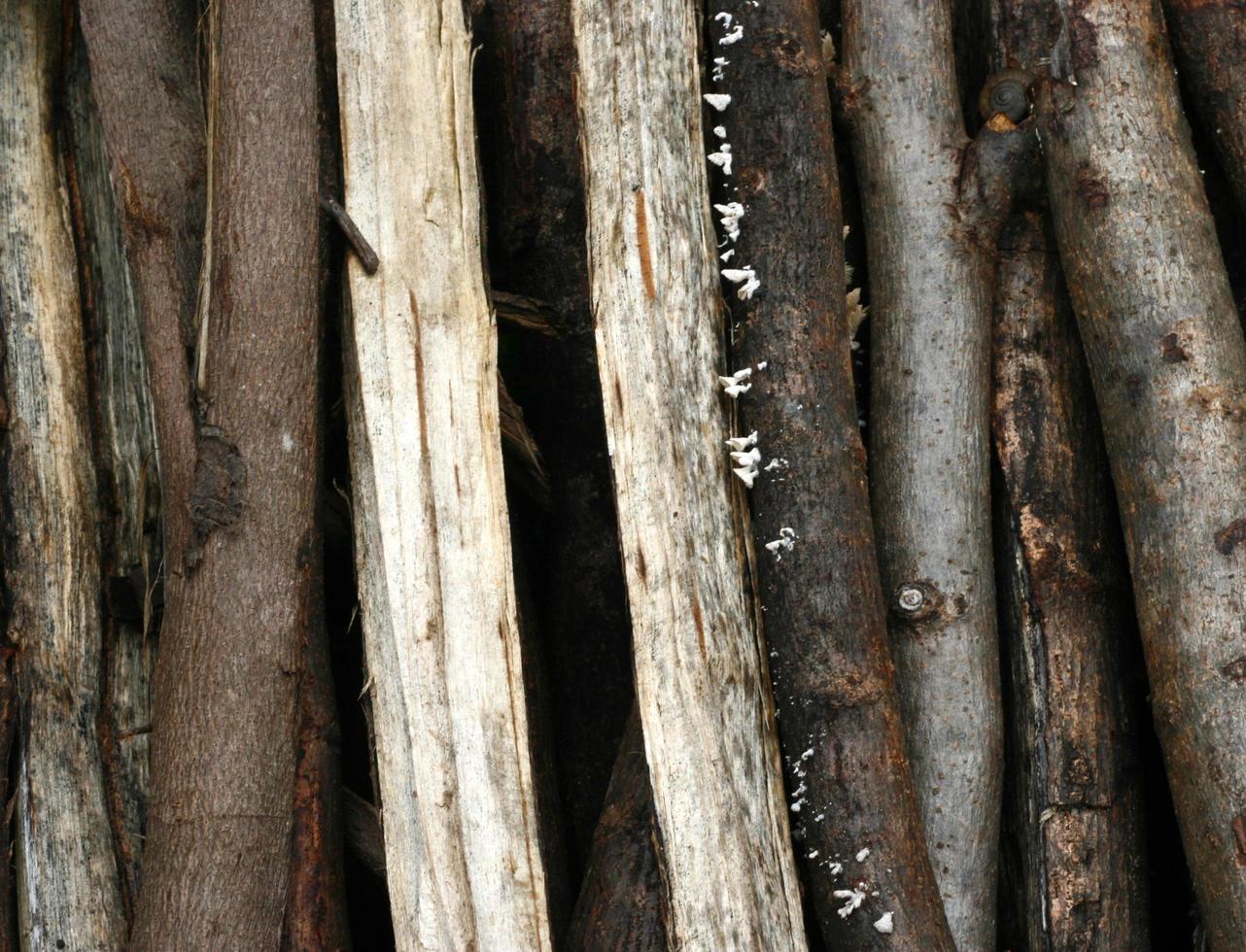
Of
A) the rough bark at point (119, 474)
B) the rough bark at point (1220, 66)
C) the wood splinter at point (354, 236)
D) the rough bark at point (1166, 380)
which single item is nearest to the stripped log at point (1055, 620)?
the rough bark at point (1166, 380)

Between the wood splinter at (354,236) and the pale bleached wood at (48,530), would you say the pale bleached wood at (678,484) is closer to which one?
the wood splinter at (354,236)

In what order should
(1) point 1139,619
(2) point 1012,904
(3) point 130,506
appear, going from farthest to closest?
(3) point 130,506
(2) point 1012,904
(1) point 1139,619

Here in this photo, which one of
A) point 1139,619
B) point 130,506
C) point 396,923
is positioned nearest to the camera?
point 396,923

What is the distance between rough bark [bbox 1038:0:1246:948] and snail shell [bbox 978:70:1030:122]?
111mm

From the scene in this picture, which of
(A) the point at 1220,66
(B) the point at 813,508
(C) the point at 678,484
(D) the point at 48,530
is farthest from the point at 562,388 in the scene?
(A) the point at 1220,66

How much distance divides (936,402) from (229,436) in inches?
53.3

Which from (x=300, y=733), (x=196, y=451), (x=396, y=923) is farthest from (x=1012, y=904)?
(x=196, y=451)

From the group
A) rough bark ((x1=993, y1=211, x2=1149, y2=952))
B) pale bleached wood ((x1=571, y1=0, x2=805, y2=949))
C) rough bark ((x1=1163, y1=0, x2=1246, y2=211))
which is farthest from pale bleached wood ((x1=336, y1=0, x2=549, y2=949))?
rough bark ((x1=1163, y1=0, x2=1246, y2=211))

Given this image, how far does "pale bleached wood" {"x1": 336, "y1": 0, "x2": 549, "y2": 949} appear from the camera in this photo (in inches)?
84.0

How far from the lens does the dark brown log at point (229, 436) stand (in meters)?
2.16

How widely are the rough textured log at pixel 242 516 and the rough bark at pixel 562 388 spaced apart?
1.62 feet

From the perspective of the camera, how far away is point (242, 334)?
2.29 meters

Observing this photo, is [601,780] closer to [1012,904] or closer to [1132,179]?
[1012,904]

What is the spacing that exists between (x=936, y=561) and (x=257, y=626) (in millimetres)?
1280
